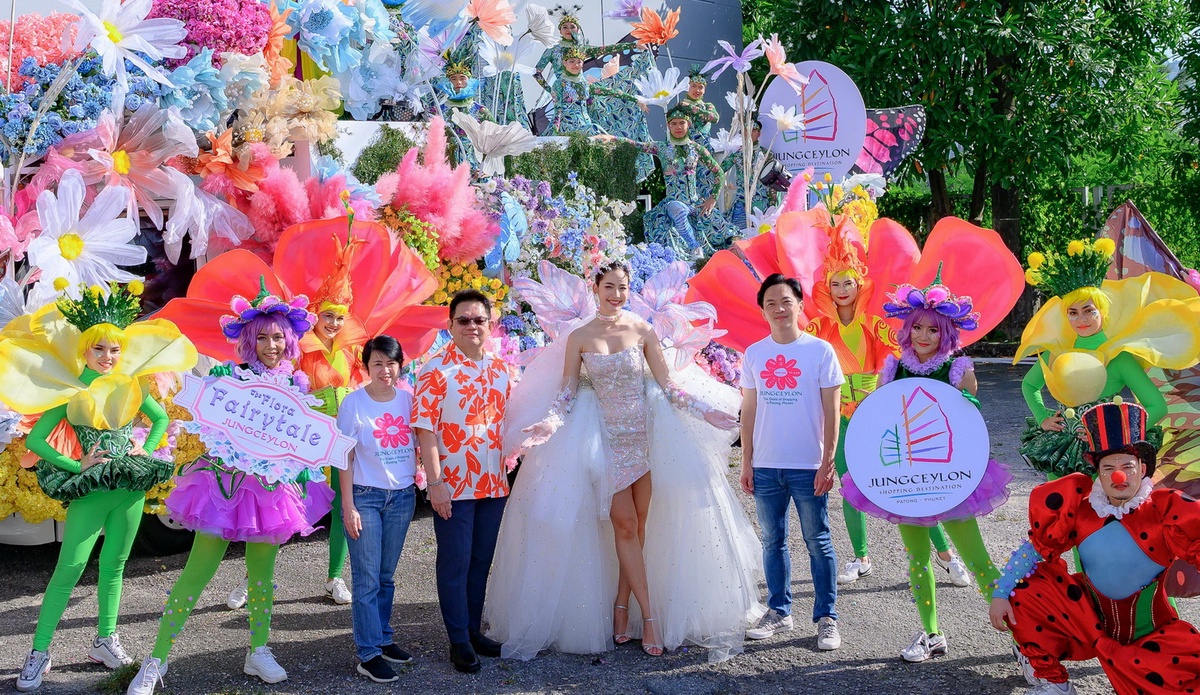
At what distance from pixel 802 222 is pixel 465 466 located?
205cm

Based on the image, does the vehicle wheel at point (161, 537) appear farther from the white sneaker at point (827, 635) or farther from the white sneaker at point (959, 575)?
the white sneaker at point (959, 575)

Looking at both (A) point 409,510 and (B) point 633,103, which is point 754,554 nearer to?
(A) point 409,510

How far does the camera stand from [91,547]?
430 cm

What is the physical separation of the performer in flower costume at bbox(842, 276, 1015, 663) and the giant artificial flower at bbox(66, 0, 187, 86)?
3.78 metres

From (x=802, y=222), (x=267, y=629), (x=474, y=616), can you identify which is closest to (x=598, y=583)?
(x=474, y=616)

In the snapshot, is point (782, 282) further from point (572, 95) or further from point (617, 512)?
point (572, 95)

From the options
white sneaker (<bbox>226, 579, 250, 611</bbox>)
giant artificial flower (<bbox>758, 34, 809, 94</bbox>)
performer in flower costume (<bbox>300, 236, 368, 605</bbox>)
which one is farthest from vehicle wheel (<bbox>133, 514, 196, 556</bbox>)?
giant artificial flower (<bbox>758, 34, 809, 94</bbox>)

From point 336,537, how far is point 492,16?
419 cm

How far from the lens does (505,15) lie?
7.89 m

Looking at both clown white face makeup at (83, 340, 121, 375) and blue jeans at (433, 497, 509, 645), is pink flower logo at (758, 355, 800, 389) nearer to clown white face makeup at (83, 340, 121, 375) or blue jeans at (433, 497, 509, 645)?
blue jeans at (433, 497, 509, 645)

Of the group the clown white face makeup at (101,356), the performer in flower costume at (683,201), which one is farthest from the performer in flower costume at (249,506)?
the performer in flower costume at (683,201)

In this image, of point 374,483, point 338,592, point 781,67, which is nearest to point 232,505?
point 374,483

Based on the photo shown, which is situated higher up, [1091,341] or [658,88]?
[658,88]

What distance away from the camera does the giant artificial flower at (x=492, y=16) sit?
780cm
